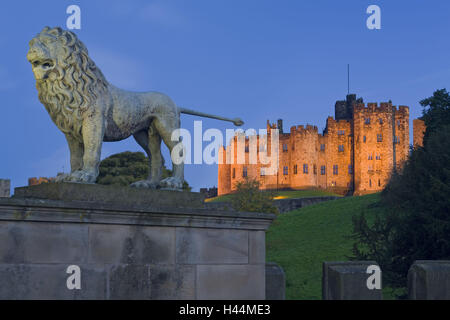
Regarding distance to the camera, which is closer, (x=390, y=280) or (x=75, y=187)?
(x=75, y=187)

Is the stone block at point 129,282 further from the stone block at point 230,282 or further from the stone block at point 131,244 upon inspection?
the stone block at point 230,282

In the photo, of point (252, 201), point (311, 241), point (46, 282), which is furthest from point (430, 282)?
point (252, 201)

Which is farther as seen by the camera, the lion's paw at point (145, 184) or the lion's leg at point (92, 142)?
the lion's paw at point (145, 184)

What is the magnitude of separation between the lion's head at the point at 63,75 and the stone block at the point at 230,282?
2.64m

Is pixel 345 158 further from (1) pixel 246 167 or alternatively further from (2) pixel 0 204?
(2) pixel 0 204

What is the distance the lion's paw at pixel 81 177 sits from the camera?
7543 millimetres

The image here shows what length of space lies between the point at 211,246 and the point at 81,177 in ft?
6.57

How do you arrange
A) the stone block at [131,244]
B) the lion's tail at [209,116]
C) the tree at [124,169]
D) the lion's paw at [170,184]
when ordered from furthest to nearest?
1. the tree at [124,169]
2. the lion's tail at [209,116]
3. the lion's paw at [170,184]
4. the stone block at [131,244]

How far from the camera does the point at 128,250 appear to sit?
7.37 m

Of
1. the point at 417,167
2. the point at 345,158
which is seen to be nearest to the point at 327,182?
the point at 345,158

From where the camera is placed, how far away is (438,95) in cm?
4825

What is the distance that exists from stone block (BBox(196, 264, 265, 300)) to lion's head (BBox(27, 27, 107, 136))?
8.65 ft

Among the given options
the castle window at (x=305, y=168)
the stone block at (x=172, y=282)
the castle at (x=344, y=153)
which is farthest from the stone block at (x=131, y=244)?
the castle window at (x=305, y=168)
